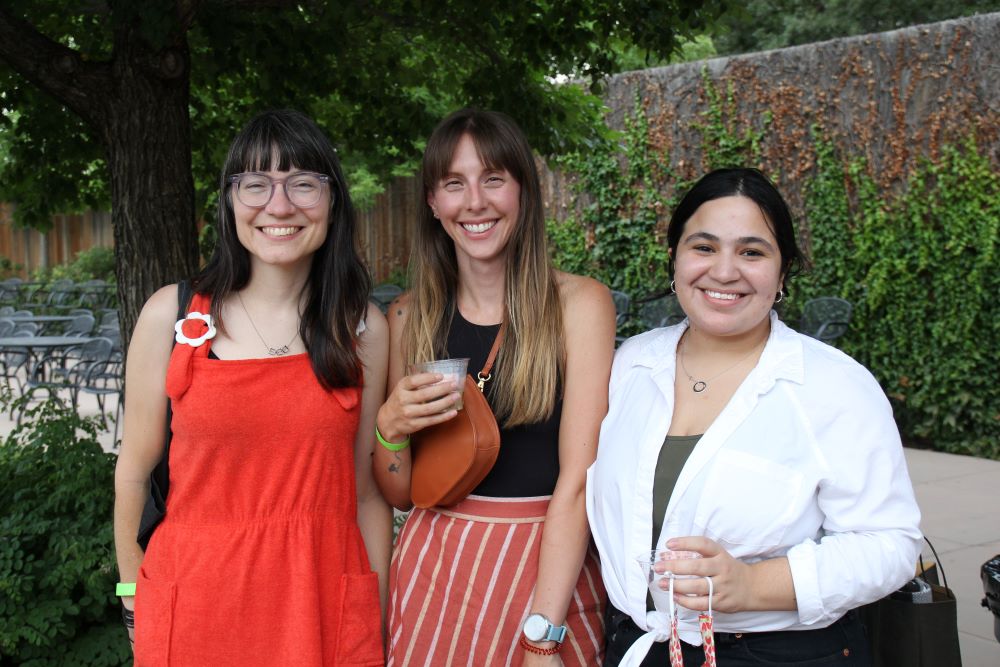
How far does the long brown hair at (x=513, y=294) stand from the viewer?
2.14 meters

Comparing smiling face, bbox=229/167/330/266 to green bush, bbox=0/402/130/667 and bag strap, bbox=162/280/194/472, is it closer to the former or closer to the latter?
bag strap, bbox=162/280/194/472

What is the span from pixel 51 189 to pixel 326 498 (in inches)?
155

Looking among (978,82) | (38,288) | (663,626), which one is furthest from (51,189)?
(38,288)

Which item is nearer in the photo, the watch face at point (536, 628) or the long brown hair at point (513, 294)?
the watch face at point (536, 628)

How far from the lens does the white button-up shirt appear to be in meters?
1.69

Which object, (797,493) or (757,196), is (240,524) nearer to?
(797,493)

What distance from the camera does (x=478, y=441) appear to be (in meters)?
2.02

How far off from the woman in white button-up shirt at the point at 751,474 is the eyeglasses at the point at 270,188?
853 millimetres

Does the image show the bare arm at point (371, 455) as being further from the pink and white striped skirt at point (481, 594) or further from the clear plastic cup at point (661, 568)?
the clear plastic cup at point (661, 568)

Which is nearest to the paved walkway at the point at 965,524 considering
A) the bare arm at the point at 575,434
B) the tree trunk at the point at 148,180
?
the bare arm at the point at 575,434

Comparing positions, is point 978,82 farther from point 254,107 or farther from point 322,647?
point 322,647

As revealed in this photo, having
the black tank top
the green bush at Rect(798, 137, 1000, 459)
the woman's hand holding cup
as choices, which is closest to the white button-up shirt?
the black tank top

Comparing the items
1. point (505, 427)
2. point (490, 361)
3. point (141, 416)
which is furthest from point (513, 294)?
point (141, 416)

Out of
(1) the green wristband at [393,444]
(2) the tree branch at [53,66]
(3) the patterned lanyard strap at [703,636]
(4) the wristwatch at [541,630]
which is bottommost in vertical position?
(4) the wristwatch at [541,630]
